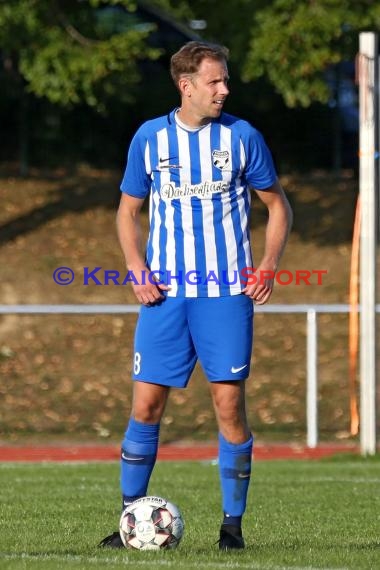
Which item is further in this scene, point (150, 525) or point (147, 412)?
point (147, 412)

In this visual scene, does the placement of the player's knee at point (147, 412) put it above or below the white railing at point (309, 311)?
above

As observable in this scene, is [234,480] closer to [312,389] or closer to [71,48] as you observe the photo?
[312,389]

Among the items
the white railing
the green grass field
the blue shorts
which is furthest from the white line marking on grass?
the white railing

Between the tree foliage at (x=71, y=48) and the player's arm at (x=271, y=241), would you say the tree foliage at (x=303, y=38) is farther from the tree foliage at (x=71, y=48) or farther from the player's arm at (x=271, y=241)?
the player's arm at (x=271, y=241)

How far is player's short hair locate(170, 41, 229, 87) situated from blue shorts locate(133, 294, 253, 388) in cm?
107

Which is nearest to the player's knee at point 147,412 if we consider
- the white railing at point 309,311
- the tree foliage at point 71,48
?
the white railing at point 309,311

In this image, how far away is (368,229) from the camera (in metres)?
12.1

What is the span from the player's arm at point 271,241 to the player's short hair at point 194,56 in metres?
0.65

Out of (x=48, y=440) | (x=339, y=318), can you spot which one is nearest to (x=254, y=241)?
(x=339, y=318)

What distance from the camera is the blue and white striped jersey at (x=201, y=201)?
6.43m

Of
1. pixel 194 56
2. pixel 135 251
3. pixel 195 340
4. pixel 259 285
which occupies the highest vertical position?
pixel 194 56

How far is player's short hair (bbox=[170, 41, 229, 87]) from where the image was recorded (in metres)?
6.47

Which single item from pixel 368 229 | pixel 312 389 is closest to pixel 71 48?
pixel 312 389

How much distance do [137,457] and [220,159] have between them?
1460 millimetres
